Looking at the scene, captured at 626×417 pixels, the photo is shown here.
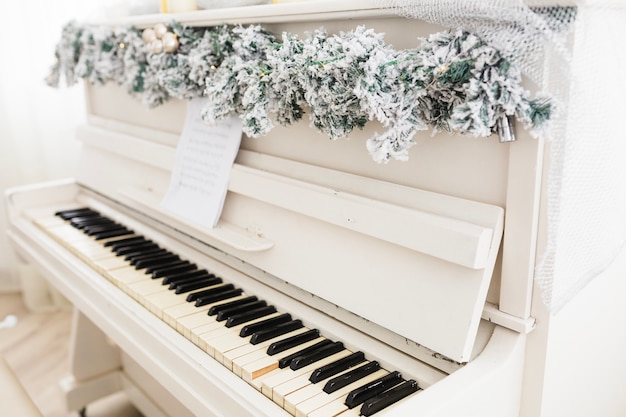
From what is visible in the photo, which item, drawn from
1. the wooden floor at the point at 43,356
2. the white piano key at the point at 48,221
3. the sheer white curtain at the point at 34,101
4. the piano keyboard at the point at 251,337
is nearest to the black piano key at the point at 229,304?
the piano keyboard at the point at 251,337

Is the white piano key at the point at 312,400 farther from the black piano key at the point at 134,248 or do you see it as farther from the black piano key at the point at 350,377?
the black piano key at the point at 134,248

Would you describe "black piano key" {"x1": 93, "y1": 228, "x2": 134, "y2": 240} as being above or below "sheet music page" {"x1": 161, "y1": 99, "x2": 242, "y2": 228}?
below

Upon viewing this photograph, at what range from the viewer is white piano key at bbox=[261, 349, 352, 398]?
89 centimetres

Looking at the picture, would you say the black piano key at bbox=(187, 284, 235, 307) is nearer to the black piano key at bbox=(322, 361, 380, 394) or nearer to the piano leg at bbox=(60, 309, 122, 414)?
the black piano key at bbox=(322, 361, 380, 394)

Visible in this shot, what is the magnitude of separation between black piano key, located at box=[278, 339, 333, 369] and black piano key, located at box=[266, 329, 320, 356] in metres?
0.02

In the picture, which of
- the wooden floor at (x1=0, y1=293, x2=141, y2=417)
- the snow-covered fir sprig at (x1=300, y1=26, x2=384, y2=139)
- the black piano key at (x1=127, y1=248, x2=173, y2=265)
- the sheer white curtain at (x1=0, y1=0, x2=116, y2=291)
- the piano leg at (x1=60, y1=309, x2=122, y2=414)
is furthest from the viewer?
the sheer white curtain at (x1=0, y1=0, x2=116, y2=291)

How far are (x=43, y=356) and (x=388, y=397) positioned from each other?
192cm

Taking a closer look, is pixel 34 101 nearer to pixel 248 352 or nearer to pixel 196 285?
pixel 196 285

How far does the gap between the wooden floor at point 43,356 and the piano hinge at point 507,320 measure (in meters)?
1.45

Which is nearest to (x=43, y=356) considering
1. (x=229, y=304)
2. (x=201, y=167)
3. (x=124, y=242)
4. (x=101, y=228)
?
(x=101, y=228)

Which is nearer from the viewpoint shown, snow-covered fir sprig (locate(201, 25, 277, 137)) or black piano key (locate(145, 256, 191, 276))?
snow-covered fir sprig (locate(201, 25, 277, 137))

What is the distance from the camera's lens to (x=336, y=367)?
0.92m

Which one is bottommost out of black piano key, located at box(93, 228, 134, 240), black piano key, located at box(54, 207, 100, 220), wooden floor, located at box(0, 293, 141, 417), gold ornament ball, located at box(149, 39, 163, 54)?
wooden floor, located at box(0, 293, 141, 417)

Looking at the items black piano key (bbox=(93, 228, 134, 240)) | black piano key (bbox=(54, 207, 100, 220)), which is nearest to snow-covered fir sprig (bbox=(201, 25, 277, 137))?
black piano key (bbox=(93, 228, 134, 240))
